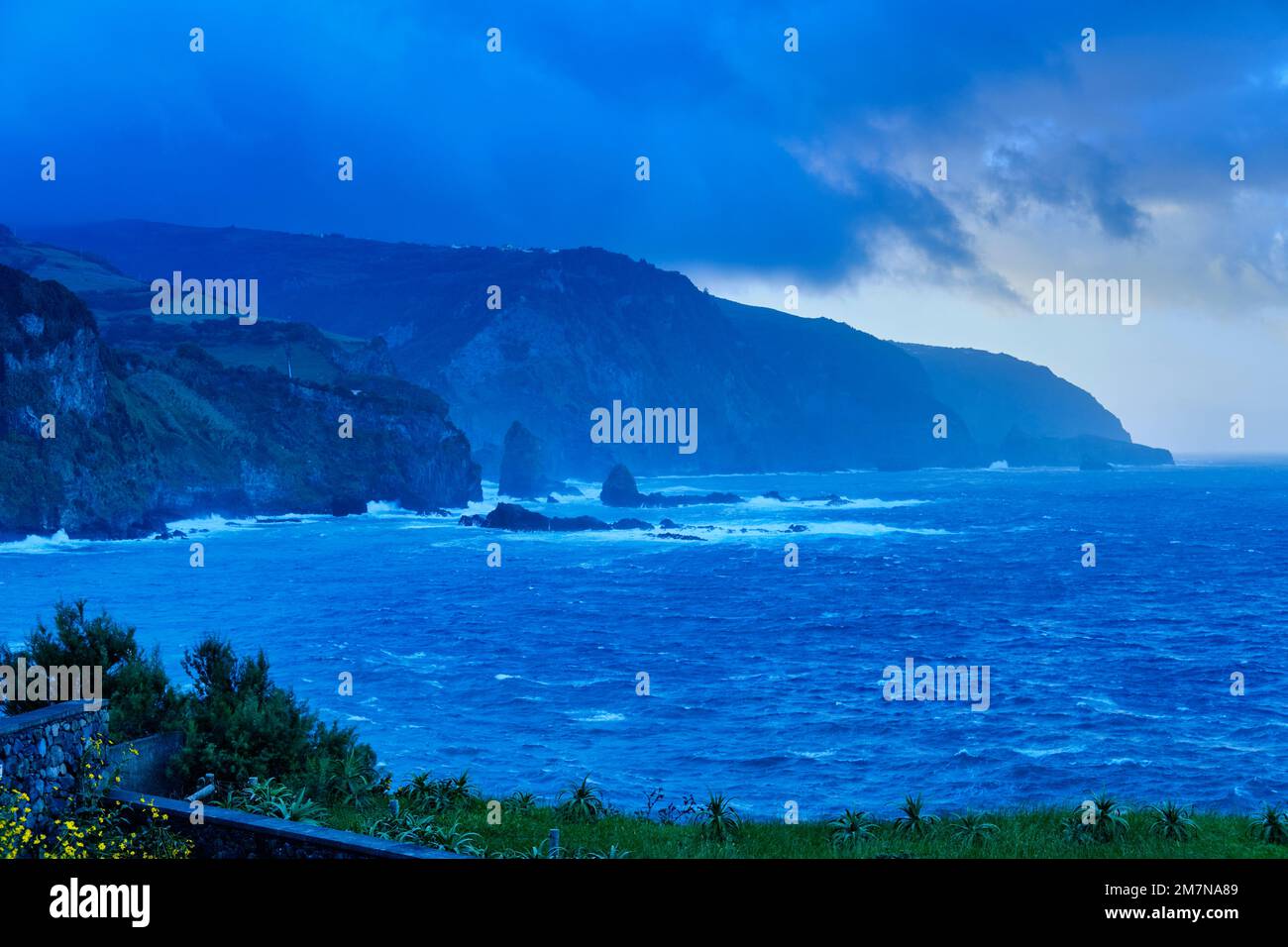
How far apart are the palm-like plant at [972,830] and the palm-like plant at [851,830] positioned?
58.2 inches

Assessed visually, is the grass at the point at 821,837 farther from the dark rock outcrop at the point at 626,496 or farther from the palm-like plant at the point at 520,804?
the dark rock outcrop at the point at 626,496

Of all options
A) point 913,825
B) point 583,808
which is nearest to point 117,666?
point 583,808

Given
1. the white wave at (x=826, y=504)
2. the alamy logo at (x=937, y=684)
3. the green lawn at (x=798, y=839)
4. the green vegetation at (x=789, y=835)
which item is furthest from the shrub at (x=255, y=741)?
the white wave at (x=826, y=504)

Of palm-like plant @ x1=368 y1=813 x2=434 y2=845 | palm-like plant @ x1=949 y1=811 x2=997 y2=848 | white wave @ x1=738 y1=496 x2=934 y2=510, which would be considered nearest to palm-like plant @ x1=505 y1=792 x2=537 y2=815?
palm-like plant @ x1=368 y1=813 x2=434 y2=845

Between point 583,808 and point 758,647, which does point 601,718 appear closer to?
point 758,647

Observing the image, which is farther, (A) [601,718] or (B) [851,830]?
(A) [601,718]

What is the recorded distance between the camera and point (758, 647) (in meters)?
59.2

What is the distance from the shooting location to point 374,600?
73.6 metres

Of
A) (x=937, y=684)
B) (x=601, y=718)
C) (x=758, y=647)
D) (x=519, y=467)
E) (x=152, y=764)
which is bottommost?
(x=601, y=718)
